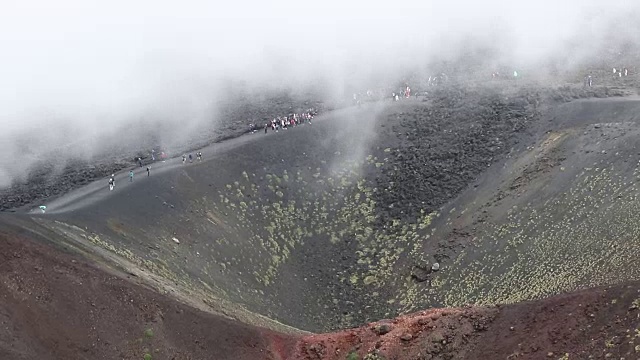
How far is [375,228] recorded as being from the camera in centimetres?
5262

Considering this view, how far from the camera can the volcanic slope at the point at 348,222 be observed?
41713 mm

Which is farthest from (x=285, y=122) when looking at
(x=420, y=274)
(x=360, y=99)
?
(x=420, y=274)

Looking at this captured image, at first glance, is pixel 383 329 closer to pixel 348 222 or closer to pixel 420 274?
pixel 420 274

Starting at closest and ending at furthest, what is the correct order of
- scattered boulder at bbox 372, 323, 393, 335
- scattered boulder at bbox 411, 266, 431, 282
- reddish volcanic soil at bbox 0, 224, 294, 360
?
reddish volcanic soil at bbox 0, 224, 294, 360
scattered boulder at bbox 372, 323, 393, 335
scattered boulder at bbox 411, 266, 431, 282

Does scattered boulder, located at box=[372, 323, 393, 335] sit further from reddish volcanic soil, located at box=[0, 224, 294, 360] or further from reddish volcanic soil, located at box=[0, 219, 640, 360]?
reddish volcanic soil, located at box=[0, 224, 294, 360]

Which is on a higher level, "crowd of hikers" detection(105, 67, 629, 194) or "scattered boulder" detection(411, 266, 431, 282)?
"crowd of hikers" detection(105, 67, 629, 194)

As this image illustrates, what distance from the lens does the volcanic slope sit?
137 feet

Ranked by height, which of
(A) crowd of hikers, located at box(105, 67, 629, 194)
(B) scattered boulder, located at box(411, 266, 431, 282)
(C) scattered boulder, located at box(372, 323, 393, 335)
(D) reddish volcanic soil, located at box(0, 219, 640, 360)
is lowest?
(B) scattered boulder, located at box(411, 266, 431, 282)

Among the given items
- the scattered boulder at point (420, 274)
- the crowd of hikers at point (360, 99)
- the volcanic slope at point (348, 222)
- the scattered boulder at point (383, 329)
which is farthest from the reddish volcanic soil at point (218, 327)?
the crowd of hikers at point (360, 99)

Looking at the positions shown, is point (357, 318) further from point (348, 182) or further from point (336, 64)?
point (336, 64)

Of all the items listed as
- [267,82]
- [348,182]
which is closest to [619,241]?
[348,182]

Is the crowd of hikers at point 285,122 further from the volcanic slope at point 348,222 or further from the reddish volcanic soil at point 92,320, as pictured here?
the reddish volcanic soil at point 92,320

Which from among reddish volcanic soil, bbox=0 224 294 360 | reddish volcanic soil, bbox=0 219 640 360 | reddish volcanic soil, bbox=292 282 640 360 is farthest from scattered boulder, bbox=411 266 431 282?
reddish volcanic soil, bbox=0 224 294 360

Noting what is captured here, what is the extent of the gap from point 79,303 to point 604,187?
3060 centimetres
